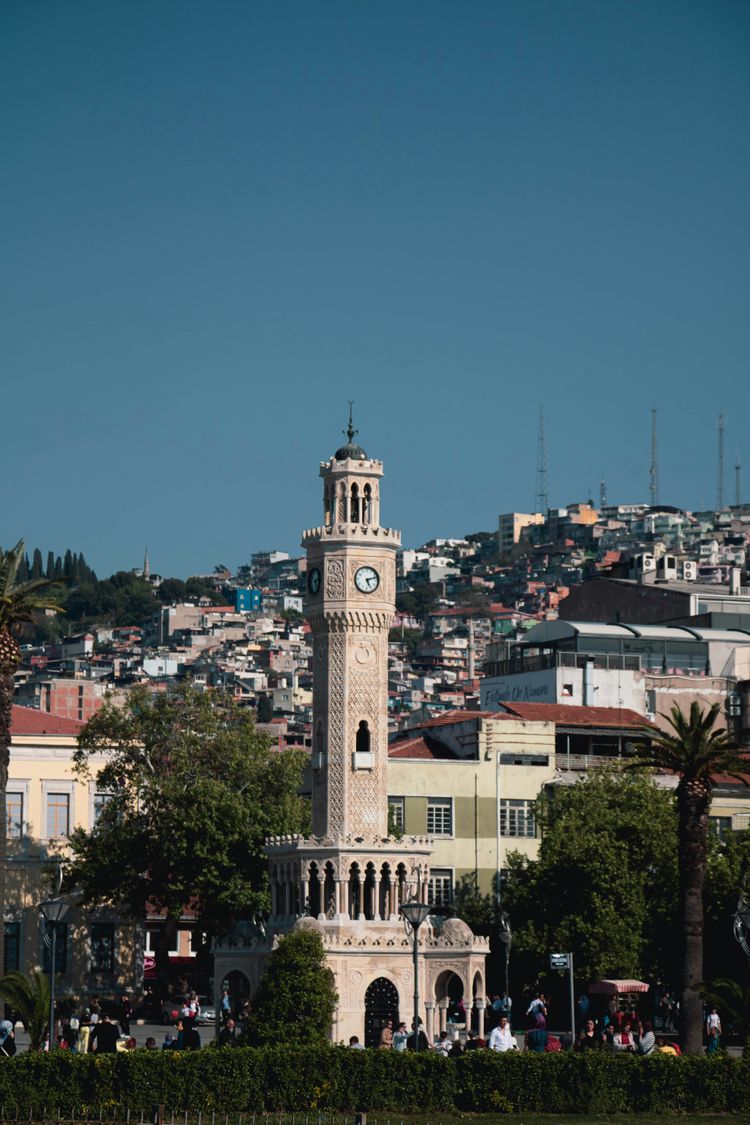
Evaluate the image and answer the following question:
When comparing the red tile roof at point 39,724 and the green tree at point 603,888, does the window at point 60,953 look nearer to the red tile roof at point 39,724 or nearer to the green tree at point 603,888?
the red tile roof at point 39,724

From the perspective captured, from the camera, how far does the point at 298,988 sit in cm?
5250

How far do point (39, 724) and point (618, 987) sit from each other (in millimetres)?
24962

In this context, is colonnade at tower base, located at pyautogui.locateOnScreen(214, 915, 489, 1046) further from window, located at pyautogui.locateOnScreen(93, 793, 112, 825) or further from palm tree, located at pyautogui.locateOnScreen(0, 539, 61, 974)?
window, located at pyautogui.locateOnScreen(93, 793, 112, 825)

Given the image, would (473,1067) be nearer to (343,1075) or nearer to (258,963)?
(343,1075)

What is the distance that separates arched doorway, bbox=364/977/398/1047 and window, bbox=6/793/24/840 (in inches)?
692

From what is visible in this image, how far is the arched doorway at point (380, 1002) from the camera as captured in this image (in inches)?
2194

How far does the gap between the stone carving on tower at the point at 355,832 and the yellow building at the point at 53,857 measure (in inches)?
486

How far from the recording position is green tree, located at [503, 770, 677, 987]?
58938 millimetres

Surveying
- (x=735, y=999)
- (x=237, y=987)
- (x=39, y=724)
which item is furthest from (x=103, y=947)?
(x=735, y=999)

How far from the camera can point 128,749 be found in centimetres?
6788

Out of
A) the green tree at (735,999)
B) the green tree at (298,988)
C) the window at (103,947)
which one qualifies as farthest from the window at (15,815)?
the green tree at (735,999)

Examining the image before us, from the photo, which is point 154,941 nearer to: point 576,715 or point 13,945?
point 13,945

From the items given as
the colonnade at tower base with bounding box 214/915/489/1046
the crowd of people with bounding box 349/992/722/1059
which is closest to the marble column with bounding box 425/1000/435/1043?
the colonnade at tower base with bounding box 214/915/489/1046

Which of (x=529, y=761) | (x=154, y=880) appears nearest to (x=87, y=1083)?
(x=154, y=880)
